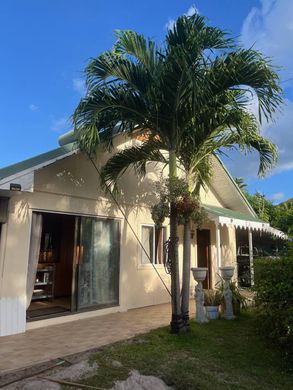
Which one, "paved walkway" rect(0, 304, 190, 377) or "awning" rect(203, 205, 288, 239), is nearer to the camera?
"paved walkway" rect(0, 304, 190, 377)

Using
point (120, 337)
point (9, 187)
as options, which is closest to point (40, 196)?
point (9, 187)

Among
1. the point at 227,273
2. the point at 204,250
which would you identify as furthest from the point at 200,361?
the point at 204,250

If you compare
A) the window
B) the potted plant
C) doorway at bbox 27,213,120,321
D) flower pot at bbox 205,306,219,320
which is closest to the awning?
the window

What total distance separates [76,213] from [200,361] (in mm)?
4945

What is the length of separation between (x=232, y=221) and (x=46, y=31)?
9621 mm

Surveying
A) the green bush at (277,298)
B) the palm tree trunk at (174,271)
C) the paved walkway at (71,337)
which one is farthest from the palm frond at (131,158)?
the green bush at (277,298)

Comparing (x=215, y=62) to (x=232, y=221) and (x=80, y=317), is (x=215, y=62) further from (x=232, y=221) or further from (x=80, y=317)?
(x=80, y=317)

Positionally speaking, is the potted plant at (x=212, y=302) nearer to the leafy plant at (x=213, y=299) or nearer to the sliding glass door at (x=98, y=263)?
the leafy plant at (x=213, y=299)

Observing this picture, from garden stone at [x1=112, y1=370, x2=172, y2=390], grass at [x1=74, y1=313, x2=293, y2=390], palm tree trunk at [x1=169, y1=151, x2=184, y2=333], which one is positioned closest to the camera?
garden stone at [x1=112, y1=370, x2=172, y2=390]

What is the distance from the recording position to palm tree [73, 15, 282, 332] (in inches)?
272

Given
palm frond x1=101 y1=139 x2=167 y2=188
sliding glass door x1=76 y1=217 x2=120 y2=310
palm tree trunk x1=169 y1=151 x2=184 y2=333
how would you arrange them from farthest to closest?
1. sliding glass door x1=76 y1=217 x2=120 y2=310
2. palm frond x1=101 y1=139 x2=167 y2=188
3. palm tree trunk x1=169 y1=151 x2=184 y2=333

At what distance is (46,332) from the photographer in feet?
24.3

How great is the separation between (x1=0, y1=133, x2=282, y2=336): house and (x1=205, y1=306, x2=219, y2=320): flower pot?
2.50m

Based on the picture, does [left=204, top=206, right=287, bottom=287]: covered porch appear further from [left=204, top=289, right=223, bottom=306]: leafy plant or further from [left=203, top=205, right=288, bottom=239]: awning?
[left=204, top=289, right=223, bottom=306]: leafy plant
